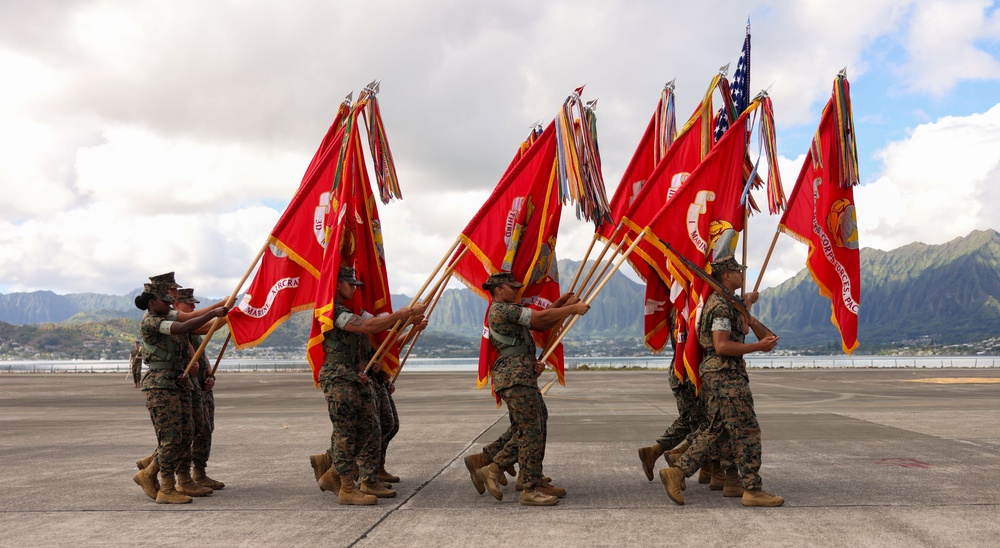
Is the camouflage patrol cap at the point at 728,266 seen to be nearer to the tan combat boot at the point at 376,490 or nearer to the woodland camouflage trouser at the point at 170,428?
the tan combat boot at the point at 376,490

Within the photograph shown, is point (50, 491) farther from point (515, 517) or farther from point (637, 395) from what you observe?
point (637, 395)

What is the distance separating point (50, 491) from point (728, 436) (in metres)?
6.58

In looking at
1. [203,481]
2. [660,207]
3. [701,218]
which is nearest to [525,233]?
[660,207]

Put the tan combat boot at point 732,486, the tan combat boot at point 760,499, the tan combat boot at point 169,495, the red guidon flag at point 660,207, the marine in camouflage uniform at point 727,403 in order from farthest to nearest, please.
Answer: the red guidon flag at point 660,207 → the tan combat boot at point 169,495 → the tan combat boot at point 732,486 → the marine in camouflage uniform at point 727,403 → the tan combat boot at point 760,499

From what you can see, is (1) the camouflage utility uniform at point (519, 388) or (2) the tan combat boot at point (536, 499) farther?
(1) the camouflage utility uniform at point (519, 388)

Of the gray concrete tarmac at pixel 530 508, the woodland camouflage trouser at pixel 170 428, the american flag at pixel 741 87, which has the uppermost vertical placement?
the american flag at pixel 741 87

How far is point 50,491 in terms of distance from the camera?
7402 millimetres

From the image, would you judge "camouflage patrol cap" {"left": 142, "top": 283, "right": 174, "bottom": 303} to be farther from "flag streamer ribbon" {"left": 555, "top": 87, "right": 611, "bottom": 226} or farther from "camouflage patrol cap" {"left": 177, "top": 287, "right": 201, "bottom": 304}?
"flag streamer ribbon" {"left": 555, "top": 87, "right": 611, "bottom": 226}

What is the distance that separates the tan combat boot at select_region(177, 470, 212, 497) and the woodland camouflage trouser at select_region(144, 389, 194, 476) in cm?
8

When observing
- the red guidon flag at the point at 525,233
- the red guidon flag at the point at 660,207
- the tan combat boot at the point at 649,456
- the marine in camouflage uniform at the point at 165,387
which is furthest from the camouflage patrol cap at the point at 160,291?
the tan combat boot at the point at 649,456

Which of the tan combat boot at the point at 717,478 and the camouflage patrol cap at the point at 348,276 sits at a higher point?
the camouflage patrol cap at the point at 348,276

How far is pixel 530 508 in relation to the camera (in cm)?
629

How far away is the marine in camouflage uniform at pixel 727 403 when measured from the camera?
6227 millimetres

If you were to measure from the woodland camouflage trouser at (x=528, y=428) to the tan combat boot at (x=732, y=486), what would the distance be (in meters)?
1.67
